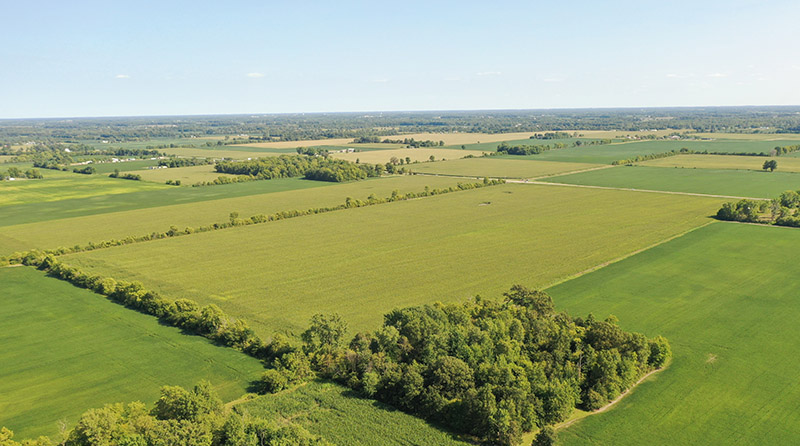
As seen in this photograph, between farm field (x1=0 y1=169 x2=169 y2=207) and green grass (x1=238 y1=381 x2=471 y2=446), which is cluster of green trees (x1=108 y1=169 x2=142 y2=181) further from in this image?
green grass (x1=238 y1=381 x2=471 y2=446)

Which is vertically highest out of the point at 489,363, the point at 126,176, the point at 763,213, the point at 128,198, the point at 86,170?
the point at 86,170

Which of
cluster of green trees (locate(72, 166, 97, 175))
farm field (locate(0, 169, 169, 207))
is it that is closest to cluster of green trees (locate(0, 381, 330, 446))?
farm field (locate(0, 169, 169, 207))

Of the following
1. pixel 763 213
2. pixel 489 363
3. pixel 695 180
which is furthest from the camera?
pixel 695 180

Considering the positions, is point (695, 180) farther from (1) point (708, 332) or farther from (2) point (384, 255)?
(1) point (708, 332)

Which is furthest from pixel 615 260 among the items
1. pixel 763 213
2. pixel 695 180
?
pixel 695 180

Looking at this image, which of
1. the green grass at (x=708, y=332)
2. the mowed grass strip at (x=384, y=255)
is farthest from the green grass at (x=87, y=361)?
the green grass at (x=708, y=332)

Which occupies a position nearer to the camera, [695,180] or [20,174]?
[695,180]
